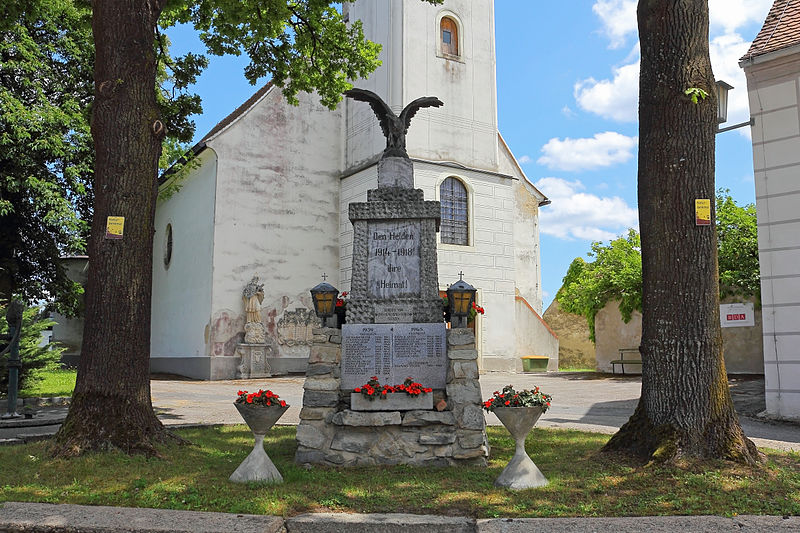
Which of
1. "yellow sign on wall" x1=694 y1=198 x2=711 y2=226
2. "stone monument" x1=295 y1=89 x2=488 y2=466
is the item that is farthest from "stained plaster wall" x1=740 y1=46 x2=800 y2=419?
"stone monument" x1=295 y1=89 x2=488 y2=466

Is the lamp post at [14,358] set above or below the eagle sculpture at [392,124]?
below

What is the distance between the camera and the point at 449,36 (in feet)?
78.9

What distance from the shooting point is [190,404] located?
1354cm

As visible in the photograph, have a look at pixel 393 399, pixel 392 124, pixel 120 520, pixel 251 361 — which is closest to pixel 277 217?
pixel 251 361

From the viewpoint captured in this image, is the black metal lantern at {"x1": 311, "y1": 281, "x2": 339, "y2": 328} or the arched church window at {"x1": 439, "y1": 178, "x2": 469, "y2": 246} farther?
the arched church window at {"x1": 439, "y1": 178, "x2": 469, "y2": 246}

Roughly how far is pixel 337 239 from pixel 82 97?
922 cm

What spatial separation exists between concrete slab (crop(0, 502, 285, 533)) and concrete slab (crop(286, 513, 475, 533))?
0.55 ft

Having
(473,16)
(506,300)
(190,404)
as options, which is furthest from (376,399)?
(473,16)

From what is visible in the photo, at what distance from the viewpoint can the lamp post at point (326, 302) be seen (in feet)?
26.4

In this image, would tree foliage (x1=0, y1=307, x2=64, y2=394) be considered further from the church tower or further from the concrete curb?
the church tower

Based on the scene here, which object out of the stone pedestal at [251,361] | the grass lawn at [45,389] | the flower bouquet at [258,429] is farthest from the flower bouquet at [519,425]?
the stone pedestal at [251,361]

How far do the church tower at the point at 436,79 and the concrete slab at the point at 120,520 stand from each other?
61.5ft

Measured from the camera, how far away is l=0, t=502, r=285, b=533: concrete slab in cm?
445

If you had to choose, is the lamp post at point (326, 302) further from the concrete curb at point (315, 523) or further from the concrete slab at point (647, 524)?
the concrete slab at point (647, 524)
